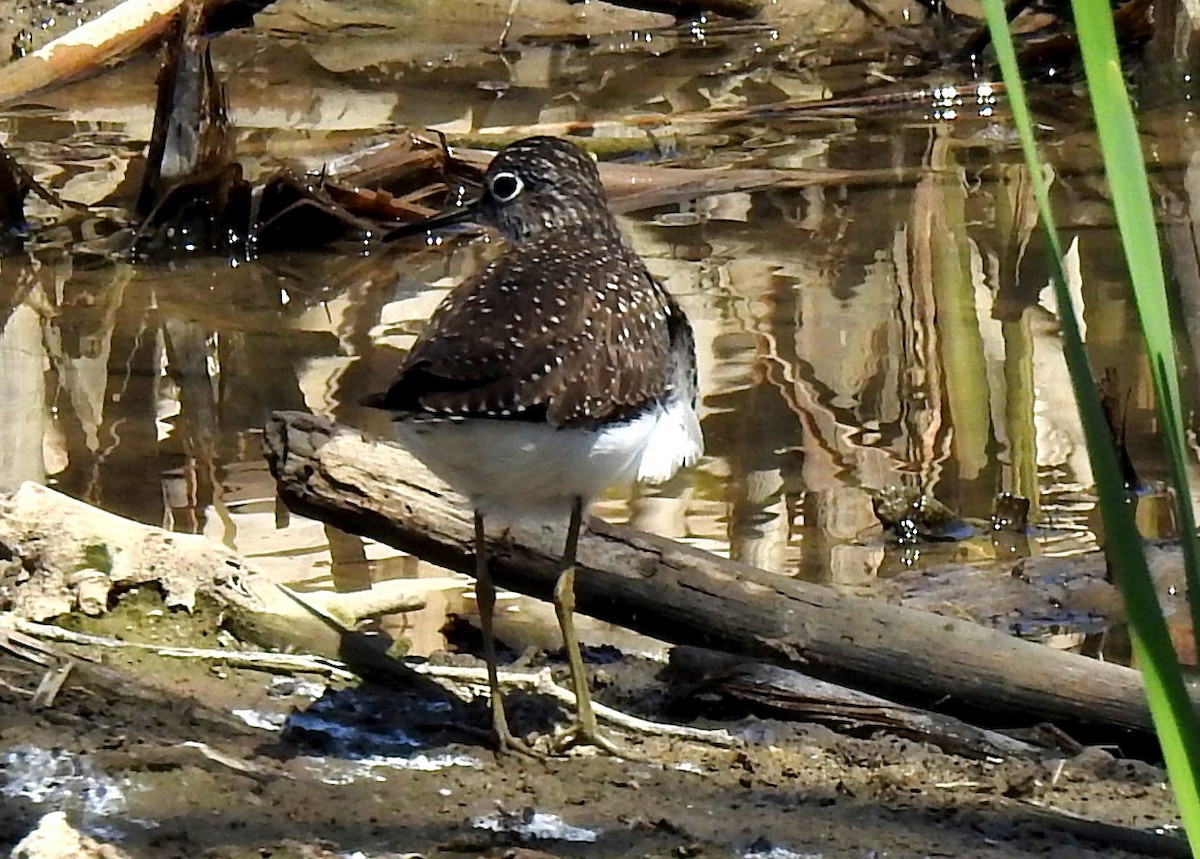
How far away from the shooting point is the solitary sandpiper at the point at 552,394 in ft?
10.3

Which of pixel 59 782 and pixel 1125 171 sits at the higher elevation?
pixel 1125 171

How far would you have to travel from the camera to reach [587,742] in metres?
3.42

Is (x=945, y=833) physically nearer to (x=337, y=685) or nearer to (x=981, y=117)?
(x=337, y=685)

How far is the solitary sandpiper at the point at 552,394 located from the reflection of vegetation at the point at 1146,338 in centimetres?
176

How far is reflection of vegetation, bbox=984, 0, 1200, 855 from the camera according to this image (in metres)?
1.40

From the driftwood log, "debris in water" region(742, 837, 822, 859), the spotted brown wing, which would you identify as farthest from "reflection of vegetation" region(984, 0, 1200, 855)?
the driftwood log

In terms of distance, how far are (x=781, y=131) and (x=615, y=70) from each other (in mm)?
1561

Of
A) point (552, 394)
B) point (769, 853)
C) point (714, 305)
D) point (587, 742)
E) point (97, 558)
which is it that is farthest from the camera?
point (714, 305)

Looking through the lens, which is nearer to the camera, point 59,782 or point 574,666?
point 59,782

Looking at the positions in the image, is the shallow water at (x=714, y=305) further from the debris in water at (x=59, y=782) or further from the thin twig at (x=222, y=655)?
the debris in water at (x=59, y=782)

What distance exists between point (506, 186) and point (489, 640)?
3.96ft

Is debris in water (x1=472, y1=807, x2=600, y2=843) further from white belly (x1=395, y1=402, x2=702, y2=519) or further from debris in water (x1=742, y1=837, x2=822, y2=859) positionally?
white belly (x1=395, y1=402, x2=702, y2=519)

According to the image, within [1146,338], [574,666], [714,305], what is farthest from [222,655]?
[714,305]

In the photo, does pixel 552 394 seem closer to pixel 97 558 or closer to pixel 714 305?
pixel 97 558
